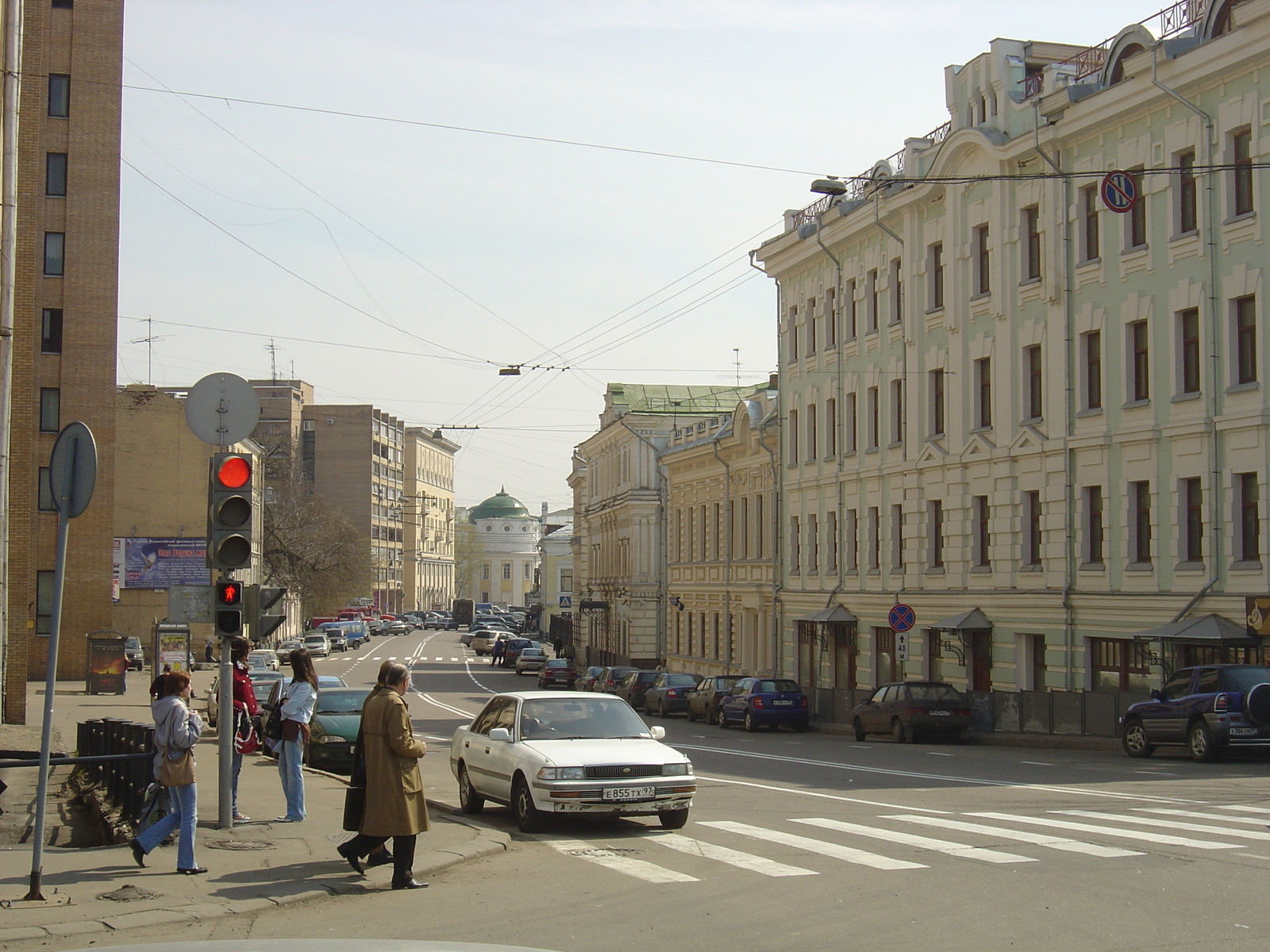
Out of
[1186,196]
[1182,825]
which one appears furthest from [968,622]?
[1182,825]

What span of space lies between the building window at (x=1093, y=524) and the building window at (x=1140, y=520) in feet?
3.88

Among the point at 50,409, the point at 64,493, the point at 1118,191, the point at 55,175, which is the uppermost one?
the point at 55,175

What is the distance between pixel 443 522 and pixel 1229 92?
157 metres

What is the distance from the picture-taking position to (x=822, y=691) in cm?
4103

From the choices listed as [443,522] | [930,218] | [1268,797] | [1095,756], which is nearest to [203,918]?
[1268,797]

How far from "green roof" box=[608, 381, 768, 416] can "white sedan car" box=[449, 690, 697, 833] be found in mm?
60312

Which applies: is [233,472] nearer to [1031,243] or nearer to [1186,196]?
[1186,196]

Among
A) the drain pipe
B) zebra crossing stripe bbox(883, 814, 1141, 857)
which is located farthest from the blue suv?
zebra crossing stripe bbox(883, 814, 1141, 857)

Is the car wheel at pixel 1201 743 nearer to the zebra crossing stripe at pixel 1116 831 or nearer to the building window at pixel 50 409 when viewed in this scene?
the zebra crossing stripe at pixel 1116 831

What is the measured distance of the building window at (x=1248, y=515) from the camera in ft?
87.6

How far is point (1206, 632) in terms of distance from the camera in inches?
1040

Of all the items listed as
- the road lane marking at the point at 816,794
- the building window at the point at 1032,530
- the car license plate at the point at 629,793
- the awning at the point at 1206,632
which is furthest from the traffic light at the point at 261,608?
the building window at the point at 1032,530

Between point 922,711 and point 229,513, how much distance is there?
74.4 ft

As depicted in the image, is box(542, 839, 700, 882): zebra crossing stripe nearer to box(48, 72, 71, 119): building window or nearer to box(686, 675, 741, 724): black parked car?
box(686, 675, 741, 724): black parked car
